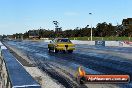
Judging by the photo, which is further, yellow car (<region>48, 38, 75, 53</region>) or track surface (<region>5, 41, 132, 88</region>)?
yellow car (<region>48, 38, 75, 53</region>)

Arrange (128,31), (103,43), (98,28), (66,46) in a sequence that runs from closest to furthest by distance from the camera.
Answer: (66,46) < (103,43) < (128,31) < (98,28)

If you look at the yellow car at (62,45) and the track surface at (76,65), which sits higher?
the yellow car at (62,45)

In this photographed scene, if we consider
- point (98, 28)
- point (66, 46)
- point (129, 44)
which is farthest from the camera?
point (98, 28)

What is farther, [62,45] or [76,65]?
[62,45]

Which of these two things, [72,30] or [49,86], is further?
[72,30]

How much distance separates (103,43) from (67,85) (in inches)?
1923

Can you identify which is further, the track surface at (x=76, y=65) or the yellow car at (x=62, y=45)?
the yellow car at (x=62, y=45)

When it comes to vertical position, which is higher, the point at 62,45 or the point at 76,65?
the point at 62,45

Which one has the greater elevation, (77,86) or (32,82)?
(32,82)

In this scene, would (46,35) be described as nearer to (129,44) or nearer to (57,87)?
(129,44)

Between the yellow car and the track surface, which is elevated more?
the yellow car

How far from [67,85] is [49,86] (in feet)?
2.33

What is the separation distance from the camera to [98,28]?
144375 millimetres

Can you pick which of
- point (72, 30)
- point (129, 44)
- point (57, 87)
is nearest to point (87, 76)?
point (57, 87)
